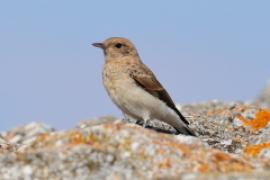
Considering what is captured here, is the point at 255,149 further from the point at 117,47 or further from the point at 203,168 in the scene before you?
the point at 117,47

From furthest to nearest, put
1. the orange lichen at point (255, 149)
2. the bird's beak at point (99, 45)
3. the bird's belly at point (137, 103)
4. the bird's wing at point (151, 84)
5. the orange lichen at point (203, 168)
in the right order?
the bird's beak at point (99, 45) < the bird's wing at point (151, 84) < the bird's belly at point (137, 103) < the orange lichen at point (255, 149) < the orange lichen at point (203, 168)

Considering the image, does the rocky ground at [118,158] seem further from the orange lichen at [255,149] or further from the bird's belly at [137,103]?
the bird's belly at [137,103]

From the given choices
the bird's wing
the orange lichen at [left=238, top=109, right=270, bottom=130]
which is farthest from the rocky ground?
the orange lichen at [left=238, top=109, right=270, bottom=130]

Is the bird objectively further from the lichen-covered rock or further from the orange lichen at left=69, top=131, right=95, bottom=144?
the orange lichen at left=69, top=131, right=95, bottom=144

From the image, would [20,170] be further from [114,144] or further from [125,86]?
[125,86]

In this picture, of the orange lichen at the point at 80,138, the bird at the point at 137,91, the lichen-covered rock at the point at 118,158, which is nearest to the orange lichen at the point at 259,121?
the bird at the point at 137,91

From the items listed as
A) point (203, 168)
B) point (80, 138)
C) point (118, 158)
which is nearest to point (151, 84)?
point (80, 138)

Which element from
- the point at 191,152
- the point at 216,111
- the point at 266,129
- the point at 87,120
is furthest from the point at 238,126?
the point at 191,152
